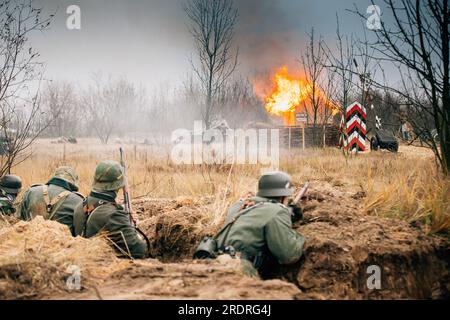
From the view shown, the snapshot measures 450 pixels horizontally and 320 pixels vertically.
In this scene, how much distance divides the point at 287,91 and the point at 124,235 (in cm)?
1517

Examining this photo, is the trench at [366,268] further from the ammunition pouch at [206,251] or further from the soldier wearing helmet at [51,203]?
the soldier wearing helmet at [51,203]

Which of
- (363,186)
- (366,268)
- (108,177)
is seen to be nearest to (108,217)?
(108,177)

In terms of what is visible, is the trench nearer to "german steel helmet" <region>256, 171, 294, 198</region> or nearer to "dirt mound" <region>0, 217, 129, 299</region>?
"german steel helmet" <region>256, 171, 294, 198</region>

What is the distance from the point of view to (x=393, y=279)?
3725 millimetres

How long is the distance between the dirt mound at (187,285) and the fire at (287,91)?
1493 centimetres

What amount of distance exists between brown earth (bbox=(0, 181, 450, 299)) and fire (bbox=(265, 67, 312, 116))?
44.6ft

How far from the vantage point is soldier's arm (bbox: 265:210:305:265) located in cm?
356

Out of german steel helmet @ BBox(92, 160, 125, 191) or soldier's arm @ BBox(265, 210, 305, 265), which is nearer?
soldier's arm @ BBox(265, 210, 305, 265)

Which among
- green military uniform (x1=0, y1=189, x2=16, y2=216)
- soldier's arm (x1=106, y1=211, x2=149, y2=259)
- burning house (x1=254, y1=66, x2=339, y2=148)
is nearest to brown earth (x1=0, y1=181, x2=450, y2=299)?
soldier's arm (x1=106, y1=211, x2=149, y2=259)

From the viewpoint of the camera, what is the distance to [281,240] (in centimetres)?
357

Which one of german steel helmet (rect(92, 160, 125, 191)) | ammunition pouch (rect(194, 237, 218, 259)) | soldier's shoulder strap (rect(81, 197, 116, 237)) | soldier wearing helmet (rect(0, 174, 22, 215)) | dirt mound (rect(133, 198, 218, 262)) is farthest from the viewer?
soldier wearing helmet (rect(0, 174, 22, 215))

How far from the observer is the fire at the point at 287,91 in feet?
59.3

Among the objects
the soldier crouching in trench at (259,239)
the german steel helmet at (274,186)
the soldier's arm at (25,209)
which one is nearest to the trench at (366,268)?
the soldier crouching in trench at (259,239)
